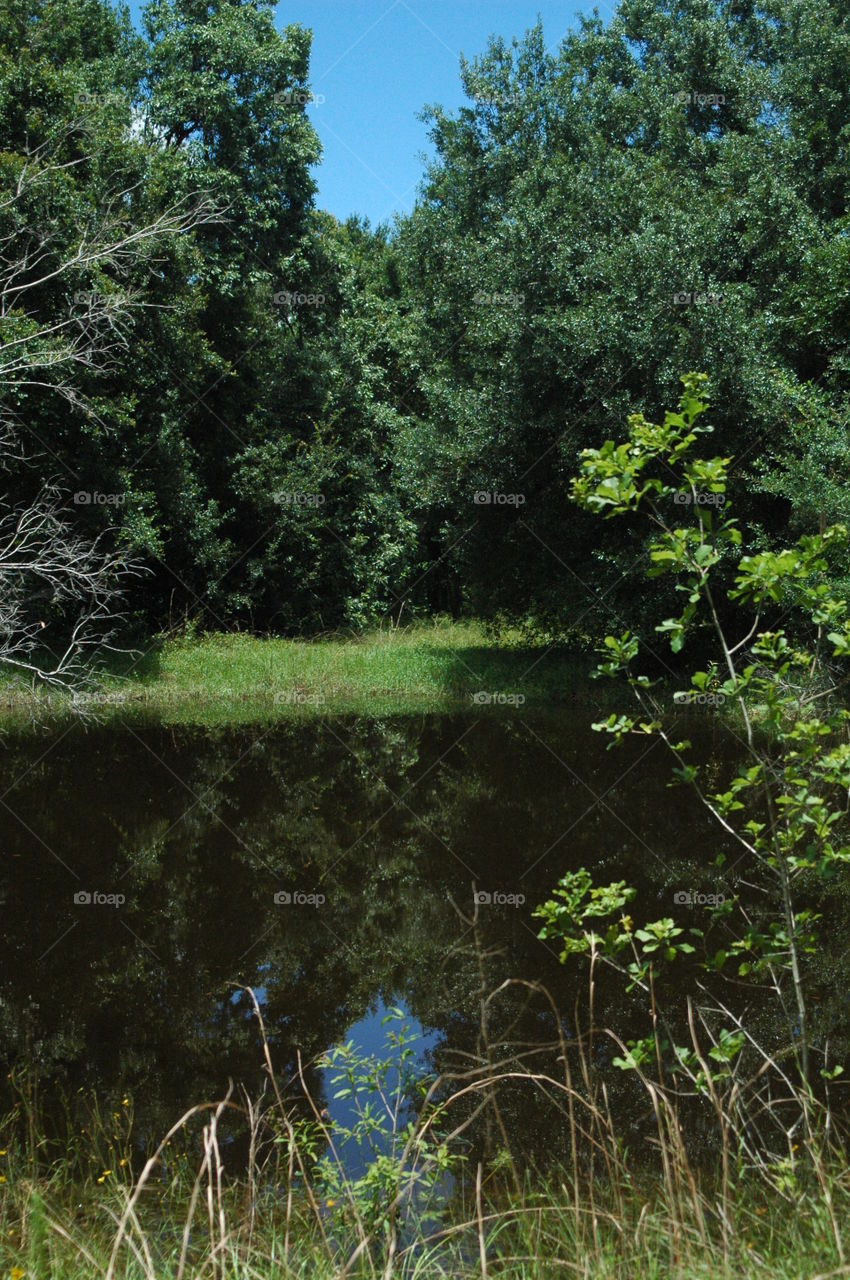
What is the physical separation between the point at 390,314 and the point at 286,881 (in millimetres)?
20185

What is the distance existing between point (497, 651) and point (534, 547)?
7.68ft

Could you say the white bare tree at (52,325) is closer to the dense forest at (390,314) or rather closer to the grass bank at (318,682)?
the dense forest at (390,314)

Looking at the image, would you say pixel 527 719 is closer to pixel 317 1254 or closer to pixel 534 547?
pixel 534 547

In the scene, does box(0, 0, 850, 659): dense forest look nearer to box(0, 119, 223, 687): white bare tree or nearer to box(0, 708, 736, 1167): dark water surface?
box(0, 119, 223, 687): white bare tree

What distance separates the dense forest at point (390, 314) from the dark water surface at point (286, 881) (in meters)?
2.57

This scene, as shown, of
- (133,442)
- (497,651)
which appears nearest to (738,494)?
(497,651)

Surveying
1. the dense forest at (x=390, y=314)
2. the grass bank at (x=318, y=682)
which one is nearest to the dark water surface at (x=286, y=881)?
the grass bank at (x=318, y=682)

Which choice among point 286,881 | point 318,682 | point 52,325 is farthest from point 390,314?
point 286,881

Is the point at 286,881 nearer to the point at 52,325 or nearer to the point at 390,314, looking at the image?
the point at 52,325

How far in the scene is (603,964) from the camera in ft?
19.3

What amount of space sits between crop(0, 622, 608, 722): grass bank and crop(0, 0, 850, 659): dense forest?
36.9 inches

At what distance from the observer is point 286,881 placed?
7516mm

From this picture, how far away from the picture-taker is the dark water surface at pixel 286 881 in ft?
16.5

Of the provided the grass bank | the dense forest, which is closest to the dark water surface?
the grass bank
